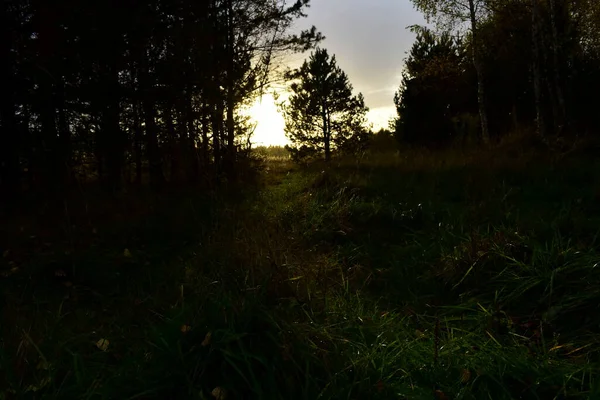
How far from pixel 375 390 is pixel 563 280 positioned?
6.27ft

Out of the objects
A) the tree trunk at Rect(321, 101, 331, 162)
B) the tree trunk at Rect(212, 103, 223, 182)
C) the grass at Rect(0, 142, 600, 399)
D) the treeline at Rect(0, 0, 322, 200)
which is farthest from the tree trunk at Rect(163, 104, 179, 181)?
the tree trunk at Rect(321, 101, 331, 162)

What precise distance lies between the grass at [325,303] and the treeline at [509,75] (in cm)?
703

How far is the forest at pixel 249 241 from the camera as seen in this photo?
6.88 feet

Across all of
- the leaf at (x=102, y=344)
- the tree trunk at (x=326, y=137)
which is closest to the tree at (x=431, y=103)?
the tree trunk at (x=326, y=137)

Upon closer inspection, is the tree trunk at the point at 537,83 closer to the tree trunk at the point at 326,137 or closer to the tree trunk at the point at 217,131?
the tree trunk at the point at 217,131

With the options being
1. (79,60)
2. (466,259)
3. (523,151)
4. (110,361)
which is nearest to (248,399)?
(110,361)

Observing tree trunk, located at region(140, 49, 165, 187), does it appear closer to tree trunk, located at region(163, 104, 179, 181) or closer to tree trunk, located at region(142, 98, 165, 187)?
tree trunk, located at region(142, 98, 165, 187)

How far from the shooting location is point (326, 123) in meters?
21.4

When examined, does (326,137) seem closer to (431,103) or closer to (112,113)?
(431,103)

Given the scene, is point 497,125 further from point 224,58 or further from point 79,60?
point 79,60

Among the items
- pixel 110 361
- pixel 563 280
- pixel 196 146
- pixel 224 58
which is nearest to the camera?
pixel 110 361

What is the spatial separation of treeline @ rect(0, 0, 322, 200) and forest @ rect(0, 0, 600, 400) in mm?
56

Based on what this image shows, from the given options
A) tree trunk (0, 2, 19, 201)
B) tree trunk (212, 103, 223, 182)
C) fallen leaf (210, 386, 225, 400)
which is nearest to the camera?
fallen leaf (210, 386, 225, 400)

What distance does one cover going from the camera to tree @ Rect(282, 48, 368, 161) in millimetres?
20828
